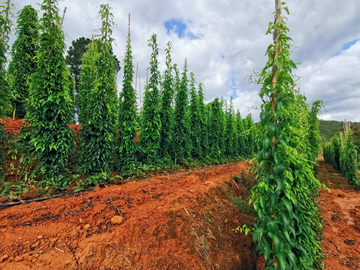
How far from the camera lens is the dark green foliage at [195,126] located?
10.0 meters

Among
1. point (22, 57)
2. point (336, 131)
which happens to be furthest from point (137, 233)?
point (336, 131)

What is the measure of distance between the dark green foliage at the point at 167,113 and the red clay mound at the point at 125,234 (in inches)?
154

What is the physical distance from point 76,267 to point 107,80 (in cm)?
508

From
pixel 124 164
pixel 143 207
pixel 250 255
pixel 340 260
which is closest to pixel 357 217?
pixel 340 260

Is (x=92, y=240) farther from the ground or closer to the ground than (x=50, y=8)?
closer to the ground

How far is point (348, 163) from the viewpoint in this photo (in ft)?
39.0

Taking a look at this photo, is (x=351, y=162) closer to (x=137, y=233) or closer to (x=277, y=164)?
(x=277, y=164)

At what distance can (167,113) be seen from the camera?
8.03 m

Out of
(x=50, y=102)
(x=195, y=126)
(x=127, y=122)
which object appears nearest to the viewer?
(x=50, y=102)

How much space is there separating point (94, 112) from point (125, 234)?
13.2 ft

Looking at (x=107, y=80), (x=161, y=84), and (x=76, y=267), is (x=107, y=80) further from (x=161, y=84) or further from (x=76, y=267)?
(x=76, y=267)

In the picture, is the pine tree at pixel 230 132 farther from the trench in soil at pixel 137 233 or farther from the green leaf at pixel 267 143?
the green leaf at pixel 267 143

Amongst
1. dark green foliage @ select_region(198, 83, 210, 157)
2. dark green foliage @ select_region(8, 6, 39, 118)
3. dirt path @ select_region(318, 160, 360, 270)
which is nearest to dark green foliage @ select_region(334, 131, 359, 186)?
dirt path @ select_region(318, 160, 360, 270)

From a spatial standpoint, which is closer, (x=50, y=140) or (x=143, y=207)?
(x=143, y=207)
